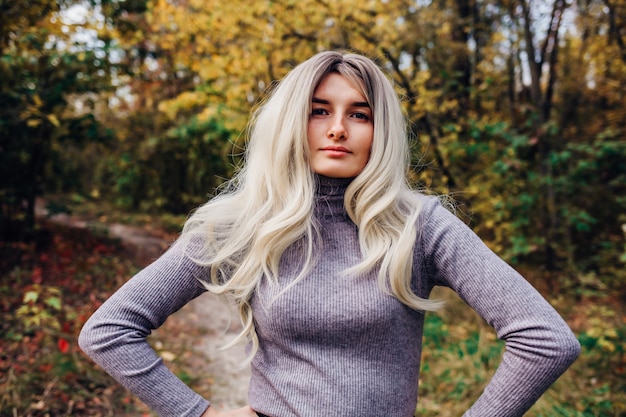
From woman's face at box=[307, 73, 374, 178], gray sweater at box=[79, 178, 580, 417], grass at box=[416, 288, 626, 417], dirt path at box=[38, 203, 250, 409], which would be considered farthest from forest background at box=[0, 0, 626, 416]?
woman's face at box=[307, 73, 374, 178]

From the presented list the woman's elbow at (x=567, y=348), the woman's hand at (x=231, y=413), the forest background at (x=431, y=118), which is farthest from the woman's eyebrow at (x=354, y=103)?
the forest background at (x=431, y=118)

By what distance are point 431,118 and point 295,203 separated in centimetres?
479

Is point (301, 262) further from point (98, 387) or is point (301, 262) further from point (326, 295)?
point (98, 387)

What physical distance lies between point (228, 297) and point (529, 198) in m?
4.93

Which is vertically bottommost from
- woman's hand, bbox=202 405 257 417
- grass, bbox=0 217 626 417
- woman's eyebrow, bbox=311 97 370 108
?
grass, bbox=0 217 626 417

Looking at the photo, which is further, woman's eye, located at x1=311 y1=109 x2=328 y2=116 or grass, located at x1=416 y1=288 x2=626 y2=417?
grass, located at x1=416 y1=288 x2=626 y2=417

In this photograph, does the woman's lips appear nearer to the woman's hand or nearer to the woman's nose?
the woman's nose

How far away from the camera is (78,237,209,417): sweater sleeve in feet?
4.64

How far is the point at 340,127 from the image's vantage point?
155cm

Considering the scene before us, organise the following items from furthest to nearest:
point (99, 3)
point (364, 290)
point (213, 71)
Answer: point (213, 71)
point (99, 3)
point (364, 290)

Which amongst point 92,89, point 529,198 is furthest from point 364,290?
point 92,89

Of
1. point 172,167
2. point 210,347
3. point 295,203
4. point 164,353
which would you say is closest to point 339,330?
point 295,203

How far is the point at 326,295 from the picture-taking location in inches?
56.2

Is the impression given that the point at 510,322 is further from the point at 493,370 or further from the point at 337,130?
the point at 493,370
